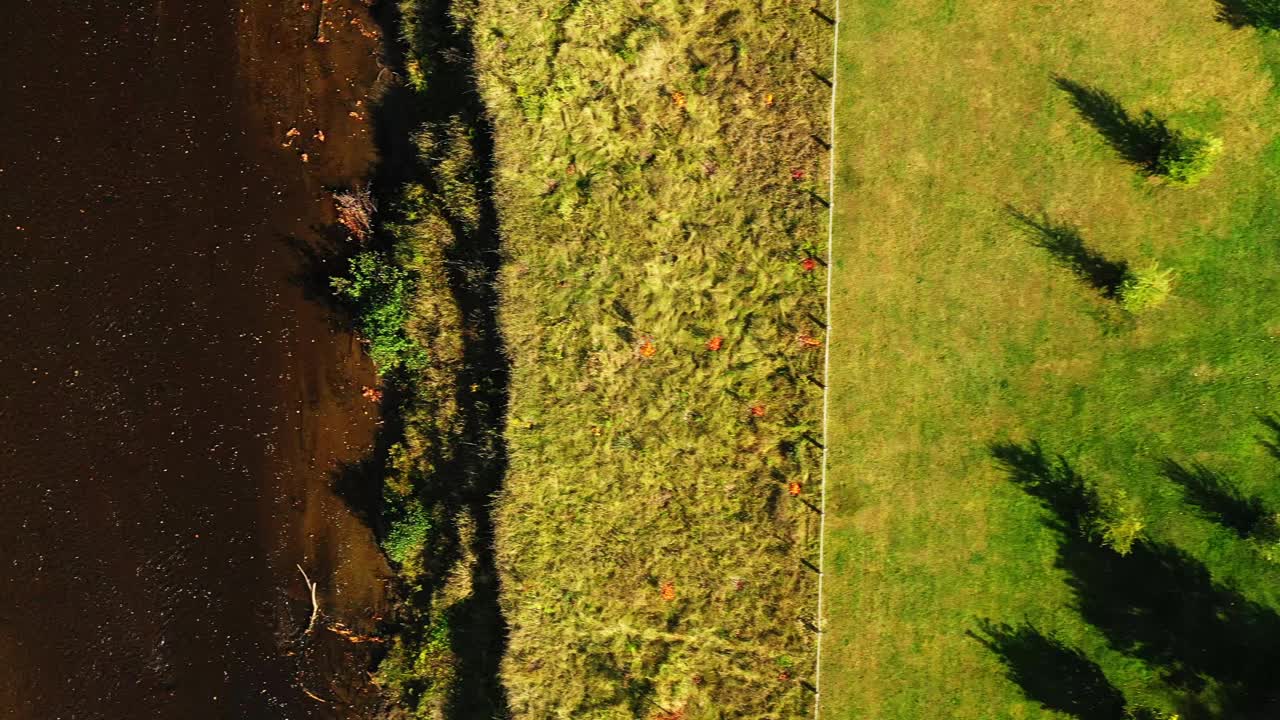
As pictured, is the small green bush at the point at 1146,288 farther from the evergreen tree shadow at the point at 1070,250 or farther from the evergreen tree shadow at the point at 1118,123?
the evergreen tree shadow at the point at 1118,123

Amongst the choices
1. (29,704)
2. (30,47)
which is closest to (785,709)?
(29,704)

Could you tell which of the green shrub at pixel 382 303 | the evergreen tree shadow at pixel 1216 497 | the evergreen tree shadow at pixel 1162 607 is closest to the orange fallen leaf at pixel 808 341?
the evergreen tree shadow at pixel 1162 607

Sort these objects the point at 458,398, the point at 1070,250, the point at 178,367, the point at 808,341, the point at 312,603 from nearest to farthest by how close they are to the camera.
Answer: the point at 1070,250 < the point at 808,341 < the point at 458,398 < the point at 312,603 < the point at 178,367

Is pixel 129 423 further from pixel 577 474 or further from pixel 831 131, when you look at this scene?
pixel 831 131

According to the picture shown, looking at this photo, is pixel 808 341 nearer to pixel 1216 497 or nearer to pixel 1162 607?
pixel 1216 497

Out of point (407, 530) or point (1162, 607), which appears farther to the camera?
point (407, 530)

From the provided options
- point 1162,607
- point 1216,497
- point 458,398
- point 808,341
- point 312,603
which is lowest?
point 312,603

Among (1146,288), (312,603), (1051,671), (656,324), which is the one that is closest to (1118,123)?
(1146,288)
